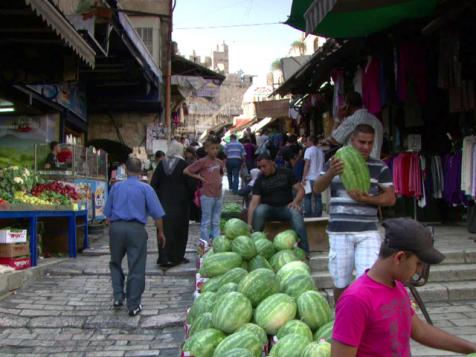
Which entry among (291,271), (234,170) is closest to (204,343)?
(291,271)

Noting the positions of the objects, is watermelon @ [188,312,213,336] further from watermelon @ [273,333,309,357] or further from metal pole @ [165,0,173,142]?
metal pole @ [165,0,173,142]

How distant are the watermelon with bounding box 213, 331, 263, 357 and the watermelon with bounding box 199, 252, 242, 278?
80.8 inches

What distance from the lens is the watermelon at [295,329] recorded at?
151 inches

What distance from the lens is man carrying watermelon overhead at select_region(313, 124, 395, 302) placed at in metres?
4.59

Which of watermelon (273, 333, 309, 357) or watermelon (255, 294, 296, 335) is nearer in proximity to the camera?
watermelon (273, 333, 309, 357)

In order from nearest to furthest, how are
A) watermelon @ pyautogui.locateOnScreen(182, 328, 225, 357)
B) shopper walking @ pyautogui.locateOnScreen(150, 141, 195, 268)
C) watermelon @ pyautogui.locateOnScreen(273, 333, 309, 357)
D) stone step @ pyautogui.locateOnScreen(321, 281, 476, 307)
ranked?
watermelon @ pyautogui.locateOnScreen(273, 333, 309, 357) < watermelon @ pyautogui.locateOnScreen(182, 328, 225, 357) < stone step @ pyautogui.locateOnScreen(321, 281, 476, 307) < shopper walking @ pyautogui.locateOnScreen(150, 141, 195, 268)

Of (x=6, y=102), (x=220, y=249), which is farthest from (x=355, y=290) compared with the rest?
(x=6, y=102)

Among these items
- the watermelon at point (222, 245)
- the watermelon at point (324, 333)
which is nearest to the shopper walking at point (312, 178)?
the watermelon at point (222, 245)

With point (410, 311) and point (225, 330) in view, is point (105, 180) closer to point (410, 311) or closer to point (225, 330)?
point (225, 330)

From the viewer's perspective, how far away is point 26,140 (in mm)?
13211

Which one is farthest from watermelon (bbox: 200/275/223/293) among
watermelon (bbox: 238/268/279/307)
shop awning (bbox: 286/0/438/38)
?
shop awning (bbox: 286/0/438/38)

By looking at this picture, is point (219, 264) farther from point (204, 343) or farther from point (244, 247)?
point (204, 343)

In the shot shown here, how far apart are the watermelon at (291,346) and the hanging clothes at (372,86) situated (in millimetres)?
6191

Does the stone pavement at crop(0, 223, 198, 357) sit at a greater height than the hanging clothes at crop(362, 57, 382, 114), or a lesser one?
lesser
